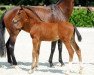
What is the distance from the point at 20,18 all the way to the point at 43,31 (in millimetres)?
601

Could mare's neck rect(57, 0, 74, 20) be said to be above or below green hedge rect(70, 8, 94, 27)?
above

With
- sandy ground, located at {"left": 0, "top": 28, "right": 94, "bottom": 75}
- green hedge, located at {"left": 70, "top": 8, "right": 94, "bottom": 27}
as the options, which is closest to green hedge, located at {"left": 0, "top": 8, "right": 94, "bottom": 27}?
green hedge, located at {"left": 70, "top": 8, "right": 94, "bottom": 27}

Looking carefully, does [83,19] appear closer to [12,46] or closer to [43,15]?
[43,15]

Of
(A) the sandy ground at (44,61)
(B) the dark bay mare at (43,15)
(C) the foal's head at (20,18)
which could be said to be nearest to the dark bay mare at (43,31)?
(C) the foal's head at (20,18)

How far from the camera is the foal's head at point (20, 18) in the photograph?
29.8 feet

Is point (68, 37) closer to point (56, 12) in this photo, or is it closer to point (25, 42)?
point (56, 12)

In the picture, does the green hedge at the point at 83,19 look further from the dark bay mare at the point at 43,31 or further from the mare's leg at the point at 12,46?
the dark bay mare at the point at 43,31

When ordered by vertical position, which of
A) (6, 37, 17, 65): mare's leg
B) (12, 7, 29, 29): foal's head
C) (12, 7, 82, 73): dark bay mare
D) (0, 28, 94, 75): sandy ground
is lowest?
(0, 28, 94, 75): sandy ground

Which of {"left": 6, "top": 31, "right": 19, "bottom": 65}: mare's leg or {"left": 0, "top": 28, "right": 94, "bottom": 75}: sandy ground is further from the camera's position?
{"left": 6, "top": 31, "right": 19, "bottom": 65}: mare's leg

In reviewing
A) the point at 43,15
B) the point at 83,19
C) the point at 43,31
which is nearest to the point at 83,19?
the point at 83,19

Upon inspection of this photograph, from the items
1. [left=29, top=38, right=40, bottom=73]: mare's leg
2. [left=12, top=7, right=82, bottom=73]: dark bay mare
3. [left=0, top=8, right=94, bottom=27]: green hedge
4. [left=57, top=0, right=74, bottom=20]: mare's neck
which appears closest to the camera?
[left=12, top=7, right=82, bottom=73]: dark bay mare

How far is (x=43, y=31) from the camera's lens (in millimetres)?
9117

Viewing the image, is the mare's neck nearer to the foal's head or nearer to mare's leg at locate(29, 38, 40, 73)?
the foal's head

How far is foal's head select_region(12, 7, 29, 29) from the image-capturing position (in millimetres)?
9078
